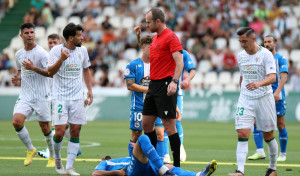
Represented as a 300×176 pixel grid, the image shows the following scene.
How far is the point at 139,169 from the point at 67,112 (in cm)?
224

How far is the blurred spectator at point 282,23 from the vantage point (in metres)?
26.7

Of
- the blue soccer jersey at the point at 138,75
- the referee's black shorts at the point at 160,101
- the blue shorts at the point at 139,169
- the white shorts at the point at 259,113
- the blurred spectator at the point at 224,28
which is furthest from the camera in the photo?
the blurred spectator at the point at 224,28

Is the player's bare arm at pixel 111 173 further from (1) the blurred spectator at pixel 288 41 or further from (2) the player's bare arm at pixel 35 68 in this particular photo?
(1) the blurred spectator at pixel 288 41

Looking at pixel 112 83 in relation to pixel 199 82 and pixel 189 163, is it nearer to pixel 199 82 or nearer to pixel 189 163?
pixel 199 82

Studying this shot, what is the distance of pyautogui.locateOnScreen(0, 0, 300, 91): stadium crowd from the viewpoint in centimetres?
2589

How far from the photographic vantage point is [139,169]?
798 cm

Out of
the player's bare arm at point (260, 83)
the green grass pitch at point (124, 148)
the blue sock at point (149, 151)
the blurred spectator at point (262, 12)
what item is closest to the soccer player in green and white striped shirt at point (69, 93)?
the green grass pitch at point (124, 148)

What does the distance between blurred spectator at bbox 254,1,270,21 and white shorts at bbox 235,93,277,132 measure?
60.9 ft

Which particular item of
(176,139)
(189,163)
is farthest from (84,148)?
(176,139)

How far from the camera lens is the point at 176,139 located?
8.96 m

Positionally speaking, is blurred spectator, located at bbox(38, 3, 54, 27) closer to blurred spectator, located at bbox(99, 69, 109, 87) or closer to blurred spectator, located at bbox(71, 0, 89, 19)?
blurred spectator, located at bbox(71, 0, 89, 19)

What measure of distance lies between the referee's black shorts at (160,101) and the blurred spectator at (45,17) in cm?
2141

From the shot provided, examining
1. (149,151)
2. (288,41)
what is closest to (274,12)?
(288,41)

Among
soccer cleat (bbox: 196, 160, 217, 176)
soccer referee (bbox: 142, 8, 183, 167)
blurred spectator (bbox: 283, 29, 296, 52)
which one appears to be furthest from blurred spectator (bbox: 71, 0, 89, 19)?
soccer cleat (bbox: 196, 160, 217, 176)
